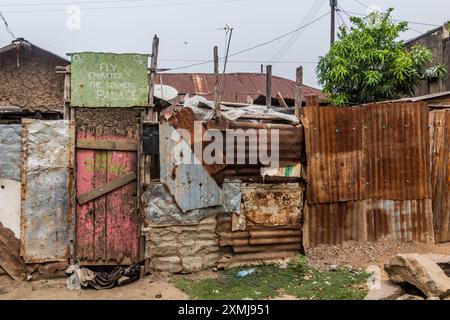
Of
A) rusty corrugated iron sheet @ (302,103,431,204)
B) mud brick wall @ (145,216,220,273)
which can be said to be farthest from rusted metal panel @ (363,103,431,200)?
mud brick wall @ (145,216,220,273)

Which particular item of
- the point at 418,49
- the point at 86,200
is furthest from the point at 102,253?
the point at 418,49

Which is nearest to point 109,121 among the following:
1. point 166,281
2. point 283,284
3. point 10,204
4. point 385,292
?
point 10,204

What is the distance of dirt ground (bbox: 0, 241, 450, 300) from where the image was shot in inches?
208

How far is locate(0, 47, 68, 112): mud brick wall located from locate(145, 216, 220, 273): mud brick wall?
14.6 feet

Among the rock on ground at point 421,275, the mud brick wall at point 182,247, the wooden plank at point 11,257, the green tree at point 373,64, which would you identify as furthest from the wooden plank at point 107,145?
the green tree at point 373,64

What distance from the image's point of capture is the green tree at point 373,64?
11602 millimetres

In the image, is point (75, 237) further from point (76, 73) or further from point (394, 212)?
point (394, 212)

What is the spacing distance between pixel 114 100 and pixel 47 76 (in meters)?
3.89

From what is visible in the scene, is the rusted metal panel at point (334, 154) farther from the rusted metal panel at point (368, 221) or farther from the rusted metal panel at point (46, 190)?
the rusted metal panel at point (46, 190)

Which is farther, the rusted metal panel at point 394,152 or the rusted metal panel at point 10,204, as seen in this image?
the rusted metal panel at point 394,152

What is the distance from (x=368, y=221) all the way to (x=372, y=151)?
3.65 feet

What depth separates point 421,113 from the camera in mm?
6309

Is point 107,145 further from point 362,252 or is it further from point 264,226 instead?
point 362,252

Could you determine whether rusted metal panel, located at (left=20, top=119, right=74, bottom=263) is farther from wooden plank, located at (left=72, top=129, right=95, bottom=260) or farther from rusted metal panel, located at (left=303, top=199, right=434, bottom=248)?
rusted metal panel, located at (left=303, top=199, right=434, bottom=248)
